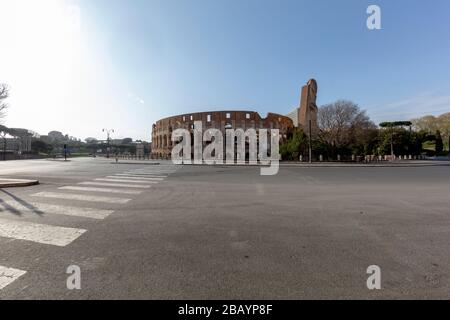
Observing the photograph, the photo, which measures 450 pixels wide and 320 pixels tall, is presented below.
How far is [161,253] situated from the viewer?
383 centimetres

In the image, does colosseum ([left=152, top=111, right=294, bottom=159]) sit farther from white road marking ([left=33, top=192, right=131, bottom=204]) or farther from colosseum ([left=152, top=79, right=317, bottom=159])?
white road marking ([left=33, top=192, right=131, bottom=204])

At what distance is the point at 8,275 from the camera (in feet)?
10.2

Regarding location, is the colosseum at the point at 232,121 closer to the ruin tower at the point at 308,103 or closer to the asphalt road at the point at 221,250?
the ruin tower at the point at 308,103

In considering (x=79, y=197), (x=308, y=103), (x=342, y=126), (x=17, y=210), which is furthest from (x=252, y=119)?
(x=17, y=210)

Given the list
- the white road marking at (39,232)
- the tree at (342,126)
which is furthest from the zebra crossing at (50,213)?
the tree at (342,126)

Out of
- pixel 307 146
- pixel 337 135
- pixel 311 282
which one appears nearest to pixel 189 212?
pixel 311 282

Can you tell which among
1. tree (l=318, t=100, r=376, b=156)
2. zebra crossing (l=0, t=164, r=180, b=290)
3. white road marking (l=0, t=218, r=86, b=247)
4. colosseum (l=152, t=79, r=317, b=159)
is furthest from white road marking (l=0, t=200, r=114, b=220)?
colosseum (l=152, t=79, r=317, b=159)

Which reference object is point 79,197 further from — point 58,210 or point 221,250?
point 221,250

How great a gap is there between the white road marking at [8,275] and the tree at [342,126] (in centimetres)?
4199

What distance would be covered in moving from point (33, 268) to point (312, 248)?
4252 millimetres

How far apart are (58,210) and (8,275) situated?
378 centimetres

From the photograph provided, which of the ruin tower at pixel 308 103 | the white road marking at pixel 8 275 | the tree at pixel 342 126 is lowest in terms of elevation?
the white road marking at pixel 8 275

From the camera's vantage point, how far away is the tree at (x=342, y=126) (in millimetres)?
40656

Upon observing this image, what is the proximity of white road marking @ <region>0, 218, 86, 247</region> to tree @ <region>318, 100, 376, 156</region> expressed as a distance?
134 feet
